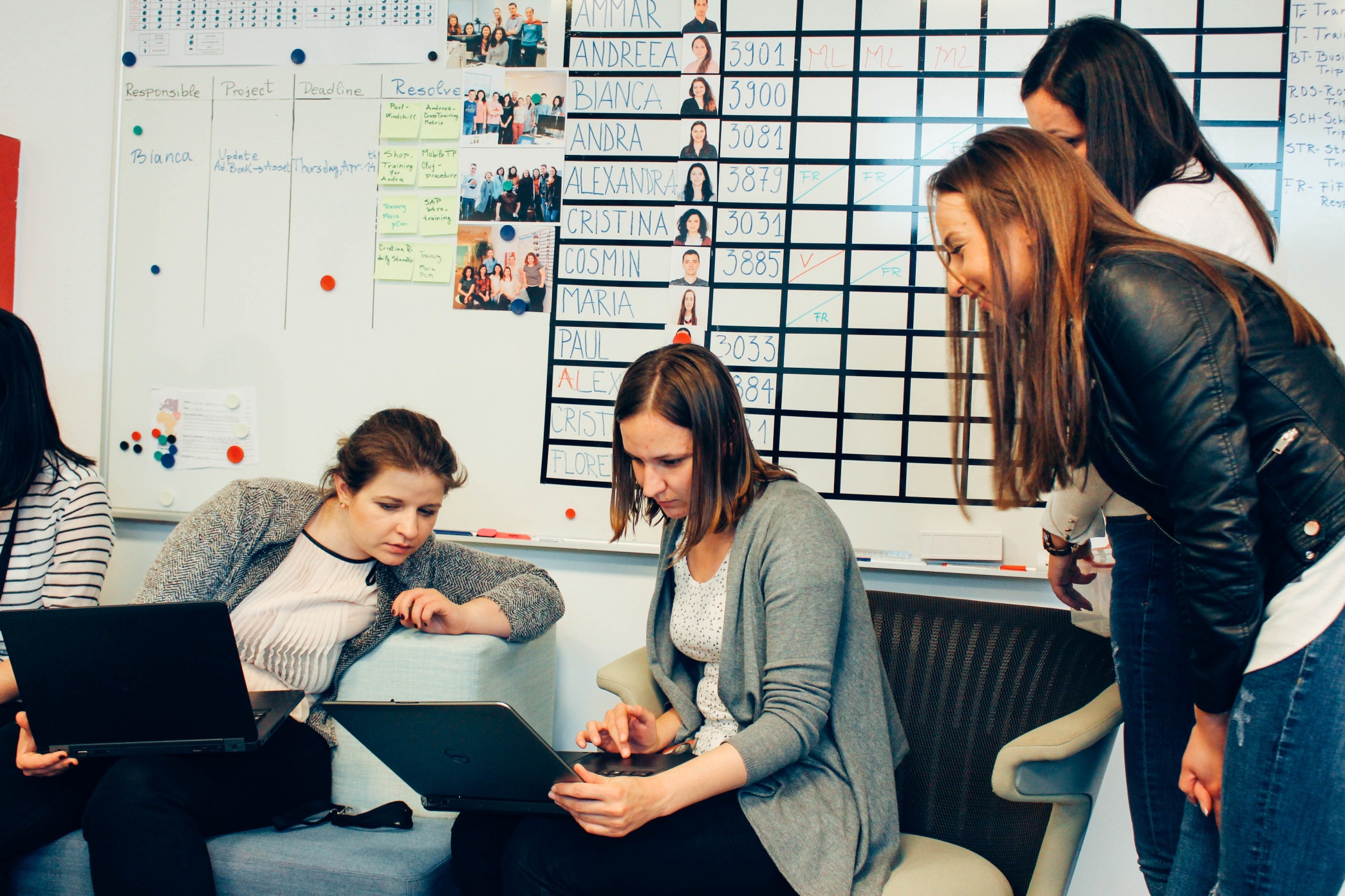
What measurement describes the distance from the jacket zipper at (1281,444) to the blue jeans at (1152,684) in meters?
0.23

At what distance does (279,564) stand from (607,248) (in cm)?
98

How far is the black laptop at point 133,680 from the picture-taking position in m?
1.26

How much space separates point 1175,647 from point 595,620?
1333mm

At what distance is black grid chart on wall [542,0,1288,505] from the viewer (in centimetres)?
192

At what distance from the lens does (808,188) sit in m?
2.01

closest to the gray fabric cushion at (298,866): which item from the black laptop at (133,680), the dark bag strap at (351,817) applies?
the dark bag strap at (351,817)

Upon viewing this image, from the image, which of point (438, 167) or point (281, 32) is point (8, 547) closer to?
point (438, 167)

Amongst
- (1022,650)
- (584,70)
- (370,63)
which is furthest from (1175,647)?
(370,63)

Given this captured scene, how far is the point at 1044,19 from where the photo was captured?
1917 millimetres

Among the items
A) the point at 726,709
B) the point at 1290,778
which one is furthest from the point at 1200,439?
the point at 726,709

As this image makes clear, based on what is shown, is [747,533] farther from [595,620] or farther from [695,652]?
[595,620]

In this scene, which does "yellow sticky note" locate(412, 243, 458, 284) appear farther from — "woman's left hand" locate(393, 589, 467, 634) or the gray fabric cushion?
the gray fabric cushion

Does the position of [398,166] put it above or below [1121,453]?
above

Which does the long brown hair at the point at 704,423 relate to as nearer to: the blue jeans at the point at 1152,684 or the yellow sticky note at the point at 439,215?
the blue jeans at the point at 1152,684
